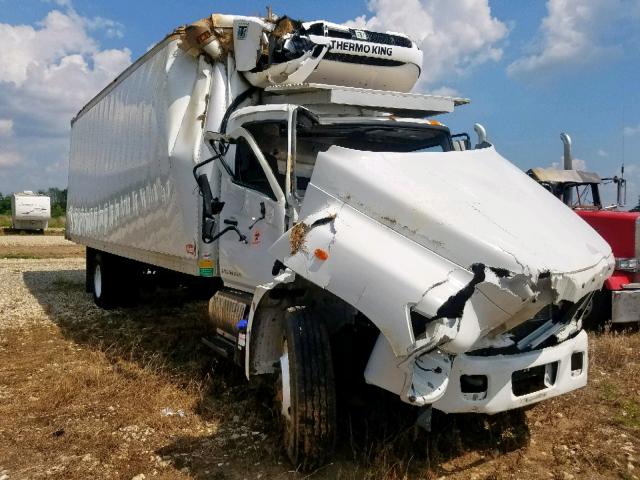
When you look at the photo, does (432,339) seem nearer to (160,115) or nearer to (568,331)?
(568,331)

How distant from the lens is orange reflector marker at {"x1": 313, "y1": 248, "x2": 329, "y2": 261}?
141 inches

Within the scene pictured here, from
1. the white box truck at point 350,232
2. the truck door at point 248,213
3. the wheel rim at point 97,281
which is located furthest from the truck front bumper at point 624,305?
the wheel rim at point 97,281

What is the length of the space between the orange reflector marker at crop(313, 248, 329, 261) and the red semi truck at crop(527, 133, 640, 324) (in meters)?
4.93

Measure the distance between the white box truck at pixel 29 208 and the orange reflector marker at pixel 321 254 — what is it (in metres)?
36.3

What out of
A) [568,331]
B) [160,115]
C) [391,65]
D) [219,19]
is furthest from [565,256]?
[160,115]

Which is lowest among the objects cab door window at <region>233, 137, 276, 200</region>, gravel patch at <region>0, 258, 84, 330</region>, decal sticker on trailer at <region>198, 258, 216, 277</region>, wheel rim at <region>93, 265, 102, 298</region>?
gravel patch at <region>0, 258, 84, 330</region>

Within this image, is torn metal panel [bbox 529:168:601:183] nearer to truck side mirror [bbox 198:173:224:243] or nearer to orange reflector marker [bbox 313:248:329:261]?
truck side mirror [bbox 198:173:224:243]

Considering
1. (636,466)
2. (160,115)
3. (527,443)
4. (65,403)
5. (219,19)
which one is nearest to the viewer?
(636,466)

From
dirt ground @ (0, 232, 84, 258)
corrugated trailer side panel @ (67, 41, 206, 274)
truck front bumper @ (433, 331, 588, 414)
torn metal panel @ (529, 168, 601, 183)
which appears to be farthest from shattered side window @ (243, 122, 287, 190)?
dirt ground @ (0, 232, 84, 258)

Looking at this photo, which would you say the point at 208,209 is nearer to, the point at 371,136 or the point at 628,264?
the point at 371,136

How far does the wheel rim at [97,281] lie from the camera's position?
10383mm

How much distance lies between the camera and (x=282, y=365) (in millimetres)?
4070

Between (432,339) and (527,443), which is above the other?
(432,339)

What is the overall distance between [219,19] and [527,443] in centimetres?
487
